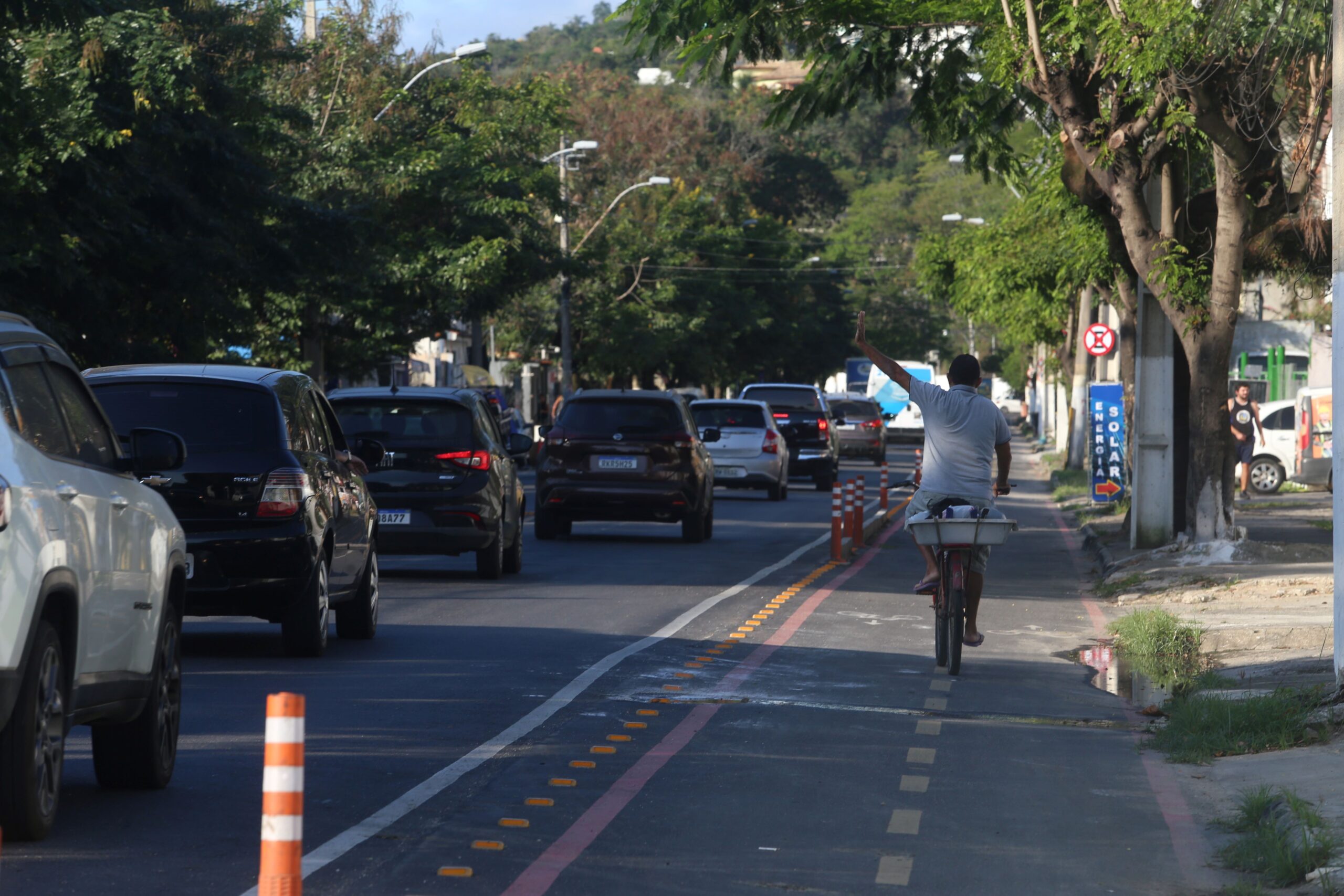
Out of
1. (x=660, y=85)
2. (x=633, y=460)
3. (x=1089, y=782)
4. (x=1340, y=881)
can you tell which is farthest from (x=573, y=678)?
(x=660, y=85)

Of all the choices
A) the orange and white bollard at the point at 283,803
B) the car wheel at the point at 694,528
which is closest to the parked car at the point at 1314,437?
the car wheel at the point at 694,528

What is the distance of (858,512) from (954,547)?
10600 millimetres

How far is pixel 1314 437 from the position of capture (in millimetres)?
32844

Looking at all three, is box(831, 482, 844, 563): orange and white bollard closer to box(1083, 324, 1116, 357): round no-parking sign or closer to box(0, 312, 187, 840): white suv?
box(1083, 324, 1116, 357): round no-parking sign

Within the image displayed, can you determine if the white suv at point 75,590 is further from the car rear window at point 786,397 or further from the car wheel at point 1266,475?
the car wheel at point 1266,475

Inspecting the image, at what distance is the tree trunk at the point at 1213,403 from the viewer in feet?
58.5

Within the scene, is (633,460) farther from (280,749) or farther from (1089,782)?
(280,749)

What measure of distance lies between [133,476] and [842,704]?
4140mm

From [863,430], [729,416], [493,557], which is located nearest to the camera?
[493,557]

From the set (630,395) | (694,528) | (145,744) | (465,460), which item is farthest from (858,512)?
(145,744)

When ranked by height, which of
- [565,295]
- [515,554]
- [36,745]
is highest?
[565,295]

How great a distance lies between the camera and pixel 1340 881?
567 cm

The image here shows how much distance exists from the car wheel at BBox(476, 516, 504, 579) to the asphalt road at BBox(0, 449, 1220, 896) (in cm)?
192

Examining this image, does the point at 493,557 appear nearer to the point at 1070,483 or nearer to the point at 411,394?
the point at 411,394
